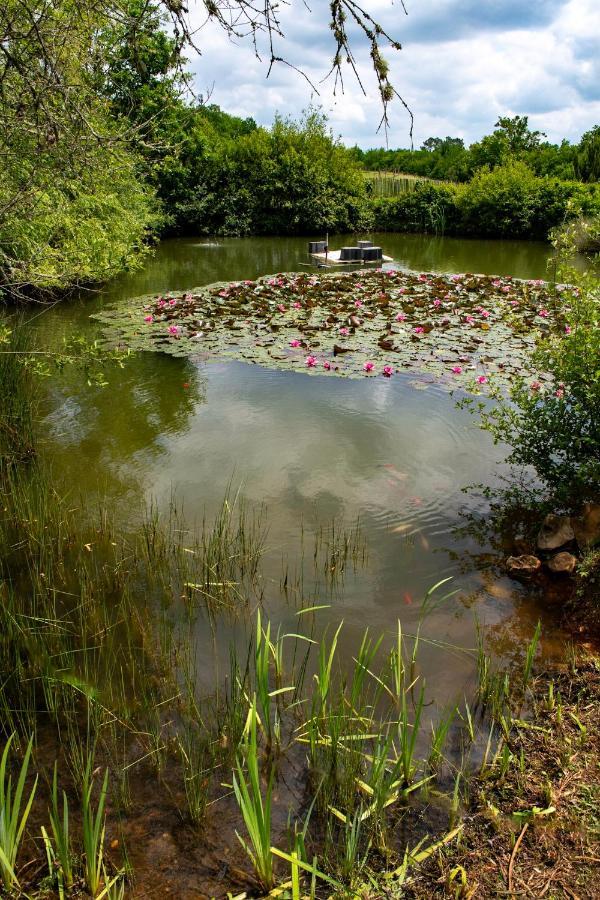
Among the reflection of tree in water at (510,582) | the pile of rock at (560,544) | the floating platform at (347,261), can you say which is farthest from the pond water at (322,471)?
the floating platform at (347,261)

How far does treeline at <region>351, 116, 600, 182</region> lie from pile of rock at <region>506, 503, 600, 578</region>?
17.1m

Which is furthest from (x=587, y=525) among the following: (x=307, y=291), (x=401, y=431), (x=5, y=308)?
(x=5, y=308)

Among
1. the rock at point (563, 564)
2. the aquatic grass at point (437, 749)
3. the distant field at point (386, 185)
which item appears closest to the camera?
the aquatic grass at point (437, 749)

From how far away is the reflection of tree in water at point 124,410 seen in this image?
175 inches

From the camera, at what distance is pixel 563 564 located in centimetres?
292

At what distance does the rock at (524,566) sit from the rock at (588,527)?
246mm

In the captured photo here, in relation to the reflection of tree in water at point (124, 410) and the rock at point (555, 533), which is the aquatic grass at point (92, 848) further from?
the reflection of tree in water at point (124, 410)

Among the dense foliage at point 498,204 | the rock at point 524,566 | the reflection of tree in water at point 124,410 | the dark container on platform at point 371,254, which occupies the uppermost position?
the dense foliage at point 498,204

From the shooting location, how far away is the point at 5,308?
8.81 m

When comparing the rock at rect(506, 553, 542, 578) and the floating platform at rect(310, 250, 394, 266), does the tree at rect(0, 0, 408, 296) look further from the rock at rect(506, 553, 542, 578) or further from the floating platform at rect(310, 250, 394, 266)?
the floating platform at rect(310, 250, 394, 266)

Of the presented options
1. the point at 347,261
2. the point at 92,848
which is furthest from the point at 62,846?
the point at 347,261

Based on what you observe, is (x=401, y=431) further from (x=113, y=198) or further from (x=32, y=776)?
(x=113, y=198)

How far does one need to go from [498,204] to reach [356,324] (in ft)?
49.9

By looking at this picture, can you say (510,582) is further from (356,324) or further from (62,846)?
(356,324)
